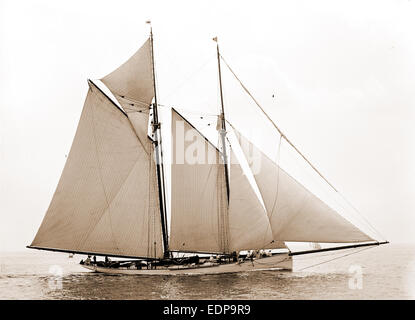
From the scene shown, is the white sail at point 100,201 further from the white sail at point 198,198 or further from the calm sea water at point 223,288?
the calm sea water at point 223,288

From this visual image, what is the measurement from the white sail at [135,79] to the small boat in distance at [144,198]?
0.25 ft

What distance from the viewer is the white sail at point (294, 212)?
33.2 m

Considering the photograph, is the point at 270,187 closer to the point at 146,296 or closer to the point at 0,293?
the point at 146,296

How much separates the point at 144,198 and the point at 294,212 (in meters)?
11.7

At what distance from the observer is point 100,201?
37.9m

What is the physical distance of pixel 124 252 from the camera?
38062mm

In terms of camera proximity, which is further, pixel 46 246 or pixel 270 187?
pixel 46 246

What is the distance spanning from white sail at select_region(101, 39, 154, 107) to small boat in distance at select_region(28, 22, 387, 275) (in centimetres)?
8

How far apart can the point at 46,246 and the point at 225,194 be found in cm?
1388

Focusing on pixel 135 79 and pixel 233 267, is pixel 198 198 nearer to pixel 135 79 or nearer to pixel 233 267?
pixel 233 267

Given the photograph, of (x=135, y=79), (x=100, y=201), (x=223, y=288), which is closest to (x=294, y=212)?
(x=223, y=288)

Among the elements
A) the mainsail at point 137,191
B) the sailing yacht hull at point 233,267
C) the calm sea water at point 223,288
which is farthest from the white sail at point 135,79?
the calm sea water at point 223,288
